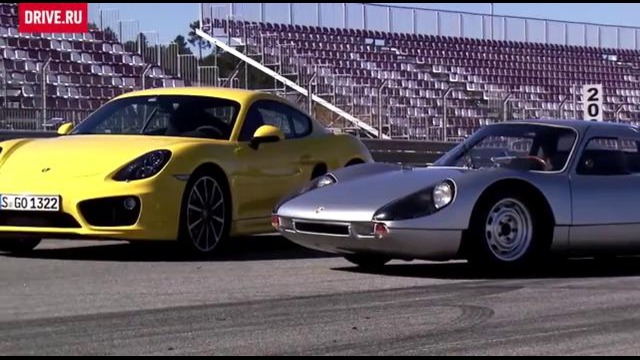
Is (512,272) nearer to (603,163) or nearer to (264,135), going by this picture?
(603,163)

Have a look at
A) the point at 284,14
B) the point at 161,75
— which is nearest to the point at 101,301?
the point at 161,75

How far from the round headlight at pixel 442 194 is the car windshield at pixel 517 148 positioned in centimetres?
64

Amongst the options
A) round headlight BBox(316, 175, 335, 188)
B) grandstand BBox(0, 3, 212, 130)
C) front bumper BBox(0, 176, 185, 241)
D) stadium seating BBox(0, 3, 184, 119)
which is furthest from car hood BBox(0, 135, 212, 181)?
stadium seating BBox(0, 3, 184, 119)

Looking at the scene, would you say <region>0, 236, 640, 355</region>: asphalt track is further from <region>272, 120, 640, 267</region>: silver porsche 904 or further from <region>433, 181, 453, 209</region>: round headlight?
<region>433, 181, 453, 209</region>: round headlight

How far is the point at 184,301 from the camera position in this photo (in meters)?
6.41

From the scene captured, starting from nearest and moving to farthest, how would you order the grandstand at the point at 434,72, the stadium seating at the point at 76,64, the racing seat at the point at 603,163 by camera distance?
the racing seat at the point at 603,163 < the stadium seating at the point at 76,64 < the grandstand at the point at 434,72

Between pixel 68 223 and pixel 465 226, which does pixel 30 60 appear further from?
pixel 465 226

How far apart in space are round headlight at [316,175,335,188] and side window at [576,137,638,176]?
1.75 metres

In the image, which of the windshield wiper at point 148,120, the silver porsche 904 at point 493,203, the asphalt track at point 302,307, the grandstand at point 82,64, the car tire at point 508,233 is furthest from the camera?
the grandstand at point 82,64

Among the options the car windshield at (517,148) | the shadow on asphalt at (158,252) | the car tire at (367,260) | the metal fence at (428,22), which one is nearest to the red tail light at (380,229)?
the car tire at (367,260)

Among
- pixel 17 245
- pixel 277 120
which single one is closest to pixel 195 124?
pixel 277 120

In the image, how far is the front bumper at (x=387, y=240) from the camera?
7.36 meters

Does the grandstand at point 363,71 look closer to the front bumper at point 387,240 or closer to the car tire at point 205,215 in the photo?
the car tire at point 205,215

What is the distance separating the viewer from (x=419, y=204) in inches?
294
